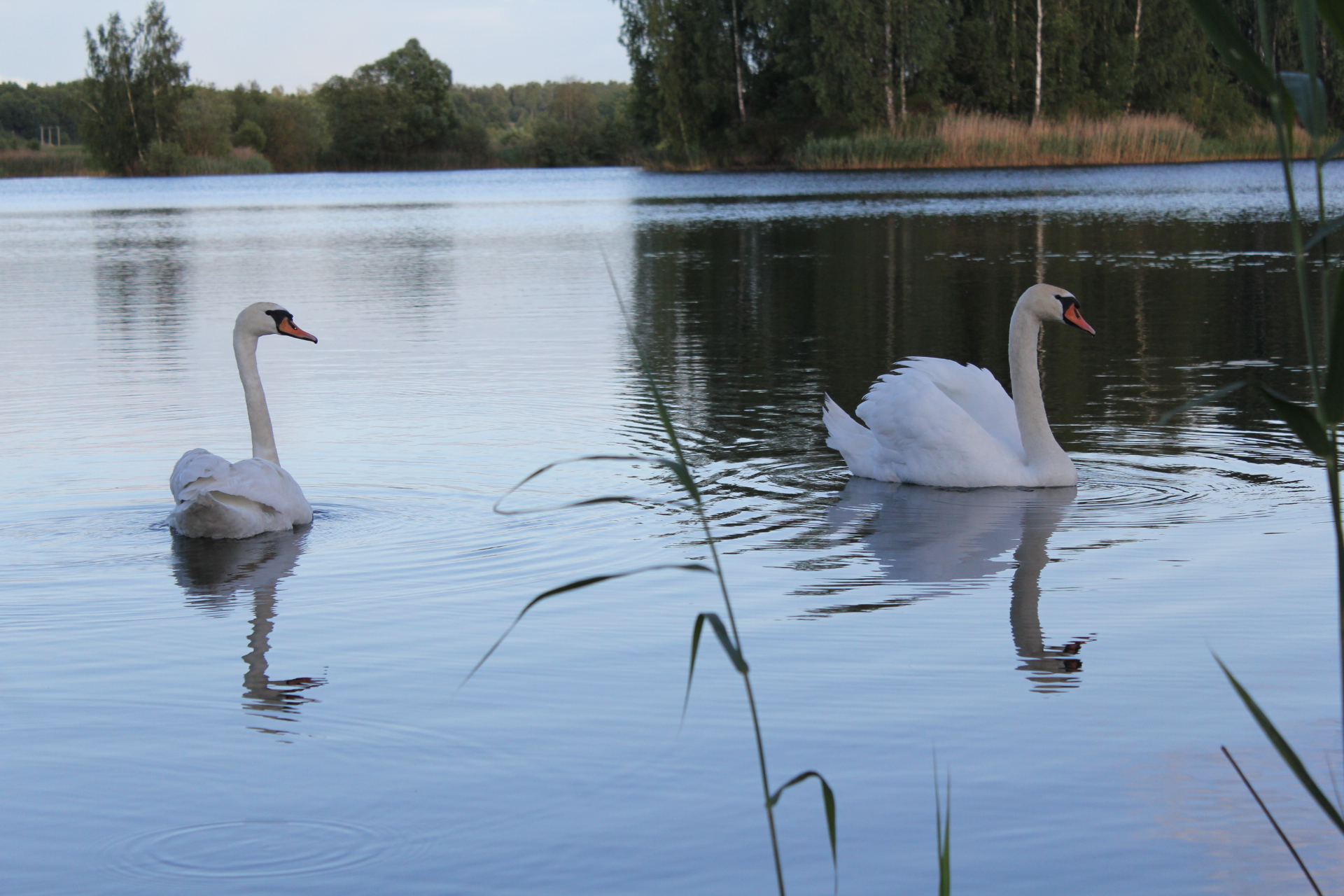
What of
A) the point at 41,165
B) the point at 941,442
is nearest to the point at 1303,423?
the point at 941,442

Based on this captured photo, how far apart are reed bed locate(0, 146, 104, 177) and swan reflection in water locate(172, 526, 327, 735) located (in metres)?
80.1

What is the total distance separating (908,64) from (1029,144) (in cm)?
963

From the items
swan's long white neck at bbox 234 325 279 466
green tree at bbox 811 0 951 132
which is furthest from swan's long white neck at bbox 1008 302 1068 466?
green tree at bbox 811 0 951 132

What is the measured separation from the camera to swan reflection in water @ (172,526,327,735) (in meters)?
3.84

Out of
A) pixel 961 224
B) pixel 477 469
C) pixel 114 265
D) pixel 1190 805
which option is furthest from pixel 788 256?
pixel 1190 805

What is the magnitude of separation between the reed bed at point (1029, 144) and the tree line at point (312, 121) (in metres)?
27.2

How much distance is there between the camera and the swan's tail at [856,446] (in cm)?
654

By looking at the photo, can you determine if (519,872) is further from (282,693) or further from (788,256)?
(788,256)

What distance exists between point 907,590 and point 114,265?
17941 mm

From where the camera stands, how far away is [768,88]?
56.7m

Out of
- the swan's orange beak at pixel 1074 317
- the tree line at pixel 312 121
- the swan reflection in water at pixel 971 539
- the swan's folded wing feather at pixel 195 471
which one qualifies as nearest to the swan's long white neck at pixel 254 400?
the swan's folded wing feather at pixel 195 471

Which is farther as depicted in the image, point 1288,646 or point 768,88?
point 768,88

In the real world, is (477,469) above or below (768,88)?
below

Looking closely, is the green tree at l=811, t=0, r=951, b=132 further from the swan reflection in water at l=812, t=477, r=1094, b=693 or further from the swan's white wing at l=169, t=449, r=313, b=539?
the swan's white wing at l=169, t=449, r=313, b=539
